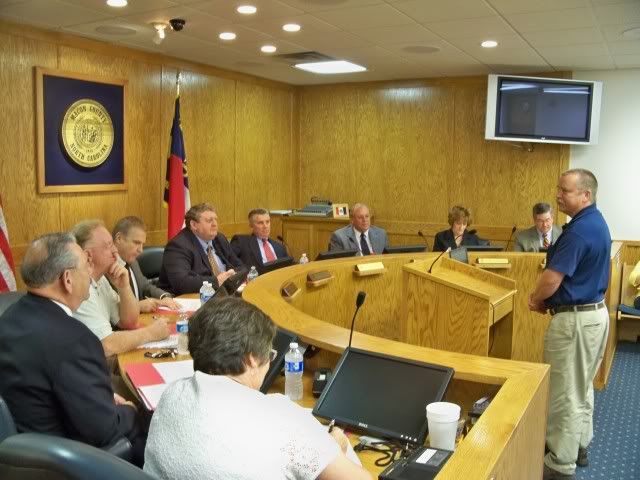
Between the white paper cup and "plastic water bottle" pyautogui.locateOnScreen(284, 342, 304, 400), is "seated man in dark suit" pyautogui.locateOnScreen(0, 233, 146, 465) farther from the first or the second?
the white paper cup

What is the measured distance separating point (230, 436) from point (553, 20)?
4048 millimetres

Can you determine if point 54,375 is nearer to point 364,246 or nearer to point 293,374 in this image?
point 293,374

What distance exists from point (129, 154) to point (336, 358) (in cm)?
391

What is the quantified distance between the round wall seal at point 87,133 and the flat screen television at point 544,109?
3652 mm

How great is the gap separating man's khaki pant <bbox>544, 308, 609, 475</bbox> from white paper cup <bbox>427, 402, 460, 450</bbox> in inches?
65.5

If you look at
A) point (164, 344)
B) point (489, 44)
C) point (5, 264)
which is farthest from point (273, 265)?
point (489, 44)

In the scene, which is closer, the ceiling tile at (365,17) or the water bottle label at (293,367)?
the water bottle label at (293,367)

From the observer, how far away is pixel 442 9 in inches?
161

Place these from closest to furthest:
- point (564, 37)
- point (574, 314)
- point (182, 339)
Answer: point (182, 339)
point (574, 314)
point (564, 37)

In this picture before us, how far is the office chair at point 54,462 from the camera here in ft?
4.06

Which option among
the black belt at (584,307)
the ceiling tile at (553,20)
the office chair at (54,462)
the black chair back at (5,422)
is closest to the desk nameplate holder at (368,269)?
the black belt at (584,307)

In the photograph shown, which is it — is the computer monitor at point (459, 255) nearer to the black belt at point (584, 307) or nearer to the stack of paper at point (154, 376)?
the black belt at point (584, 307)

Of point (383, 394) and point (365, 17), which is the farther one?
point (365, 17)

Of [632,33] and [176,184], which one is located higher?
[632,33]
